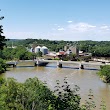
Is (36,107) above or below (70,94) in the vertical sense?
below

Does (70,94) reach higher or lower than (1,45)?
lower

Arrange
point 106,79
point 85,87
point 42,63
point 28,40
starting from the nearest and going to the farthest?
point 85,87 < point 106,79 < point 42,63 < point 28,40

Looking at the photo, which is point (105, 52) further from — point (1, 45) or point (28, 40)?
point (1, 45)

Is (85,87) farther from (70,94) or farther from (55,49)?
(55,49)

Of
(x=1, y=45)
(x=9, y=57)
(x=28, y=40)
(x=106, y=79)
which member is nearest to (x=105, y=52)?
Result: (x=9, y=57)

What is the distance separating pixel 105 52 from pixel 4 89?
4857cm

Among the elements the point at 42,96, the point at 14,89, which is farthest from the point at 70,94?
the point at 14,89

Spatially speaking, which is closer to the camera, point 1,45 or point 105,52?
point 1,45

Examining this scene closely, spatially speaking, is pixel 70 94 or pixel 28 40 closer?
pixel 70 94

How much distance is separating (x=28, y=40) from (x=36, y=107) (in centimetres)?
8941

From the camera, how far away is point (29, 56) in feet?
134

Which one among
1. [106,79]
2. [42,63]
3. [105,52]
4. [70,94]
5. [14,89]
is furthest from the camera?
[105,52]

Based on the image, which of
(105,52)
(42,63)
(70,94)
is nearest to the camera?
(70,94)

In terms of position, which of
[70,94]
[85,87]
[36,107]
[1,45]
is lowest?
[85,87]
